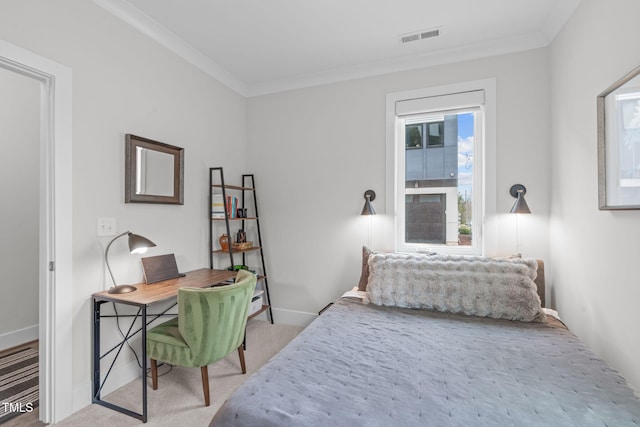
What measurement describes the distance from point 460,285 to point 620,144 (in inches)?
44.6

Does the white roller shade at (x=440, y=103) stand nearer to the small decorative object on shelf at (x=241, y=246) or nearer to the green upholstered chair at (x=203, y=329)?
the small decorative object on shelf at (x=241, y=246)

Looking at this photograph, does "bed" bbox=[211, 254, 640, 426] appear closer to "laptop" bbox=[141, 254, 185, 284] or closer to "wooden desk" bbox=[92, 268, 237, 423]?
"wooden desk" bbox=[92, 268, 237, 423]

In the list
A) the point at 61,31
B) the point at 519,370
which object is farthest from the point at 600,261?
the point at 61,31

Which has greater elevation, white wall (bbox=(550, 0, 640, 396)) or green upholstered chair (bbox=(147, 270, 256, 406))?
white wall (bbox=(550, 0, 640, 396))

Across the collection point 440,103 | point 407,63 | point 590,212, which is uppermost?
point 407,63

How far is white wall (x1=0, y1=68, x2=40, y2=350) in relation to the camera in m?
2.67

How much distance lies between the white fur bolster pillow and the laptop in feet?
5.08

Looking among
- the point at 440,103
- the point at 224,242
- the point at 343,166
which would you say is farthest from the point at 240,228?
the point at 440,103

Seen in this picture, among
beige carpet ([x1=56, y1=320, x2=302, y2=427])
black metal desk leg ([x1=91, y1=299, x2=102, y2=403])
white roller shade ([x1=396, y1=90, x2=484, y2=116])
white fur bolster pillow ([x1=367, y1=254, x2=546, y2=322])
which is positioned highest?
white roller shade ([x1=396, y1=90, x2=484, y2=116])

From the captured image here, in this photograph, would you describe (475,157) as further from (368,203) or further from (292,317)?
(292,317)

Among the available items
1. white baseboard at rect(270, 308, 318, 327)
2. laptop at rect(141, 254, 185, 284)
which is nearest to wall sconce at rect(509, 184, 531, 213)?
white baseboard at rect(270, 308, 318, 327)

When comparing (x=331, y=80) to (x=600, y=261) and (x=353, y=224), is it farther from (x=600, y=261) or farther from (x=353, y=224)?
(x=600, y=261)

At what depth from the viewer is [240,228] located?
10.8 feet

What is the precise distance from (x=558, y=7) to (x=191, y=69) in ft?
9.47
